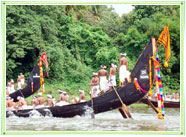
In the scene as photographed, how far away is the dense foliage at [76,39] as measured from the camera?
16.0 meters

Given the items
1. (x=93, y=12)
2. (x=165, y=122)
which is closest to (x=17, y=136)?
(x=165, y=122)

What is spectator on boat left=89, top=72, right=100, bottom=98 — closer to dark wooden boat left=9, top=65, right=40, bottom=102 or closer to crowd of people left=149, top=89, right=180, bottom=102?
dark wooden boat left=9, top=65, right=40, bottom=102

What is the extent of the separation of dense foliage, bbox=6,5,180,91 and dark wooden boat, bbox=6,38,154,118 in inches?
249

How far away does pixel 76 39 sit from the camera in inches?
730

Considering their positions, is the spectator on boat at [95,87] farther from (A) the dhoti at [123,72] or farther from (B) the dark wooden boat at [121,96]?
(A) the dhoti at [123,72]

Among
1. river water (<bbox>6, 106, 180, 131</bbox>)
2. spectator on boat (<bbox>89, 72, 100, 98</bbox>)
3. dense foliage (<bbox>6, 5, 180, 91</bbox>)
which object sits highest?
dense foliage (<bbox>6, 5, 180, 91</bbox>)

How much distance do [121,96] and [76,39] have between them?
9.64 metres

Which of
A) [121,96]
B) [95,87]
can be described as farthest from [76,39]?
[121,96]

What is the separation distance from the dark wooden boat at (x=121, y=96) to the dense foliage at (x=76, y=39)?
631 centimetres

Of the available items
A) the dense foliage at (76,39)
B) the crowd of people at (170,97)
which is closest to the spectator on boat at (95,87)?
the crowd of people at (170,97)

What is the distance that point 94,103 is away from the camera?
959cm

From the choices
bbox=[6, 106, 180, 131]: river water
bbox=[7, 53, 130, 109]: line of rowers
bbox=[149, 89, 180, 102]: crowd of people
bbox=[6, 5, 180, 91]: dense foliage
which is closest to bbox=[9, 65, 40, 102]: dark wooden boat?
bbox=[7, 53, 130, 109]: line of rowers

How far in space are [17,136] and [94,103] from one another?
2.37 metres

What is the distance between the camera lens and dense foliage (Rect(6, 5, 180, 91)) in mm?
15977
